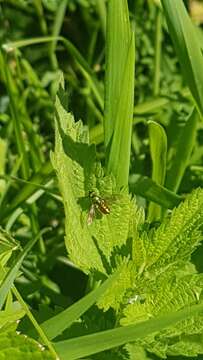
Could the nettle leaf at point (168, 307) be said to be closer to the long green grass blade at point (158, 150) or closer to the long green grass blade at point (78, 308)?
the long green grass blade at point (78, 308)

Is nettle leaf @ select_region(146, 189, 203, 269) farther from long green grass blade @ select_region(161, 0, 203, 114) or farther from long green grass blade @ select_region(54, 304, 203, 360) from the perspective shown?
long green grass blade @ select_region(161, 0, 203, 114)

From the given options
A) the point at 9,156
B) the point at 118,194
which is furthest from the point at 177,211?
the point at 9,156

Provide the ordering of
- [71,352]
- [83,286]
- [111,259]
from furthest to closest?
[83,286] → [111,259] → [71,352]

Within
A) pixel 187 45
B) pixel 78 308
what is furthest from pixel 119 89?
pixel 78 308

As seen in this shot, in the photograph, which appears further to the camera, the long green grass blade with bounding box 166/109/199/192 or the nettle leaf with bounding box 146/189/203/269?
the long green grass blade with bounding box 166/109/199/192

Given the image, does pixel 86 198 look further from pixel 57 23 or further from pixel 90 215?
pixel 57 23

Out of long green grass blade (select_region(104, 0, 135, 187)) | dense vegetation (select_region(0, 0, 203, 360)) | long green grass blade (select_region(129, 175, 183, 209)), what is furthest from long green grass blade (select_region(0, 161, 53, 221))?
long green grass blade (select_region(104, 0, 135, 187))

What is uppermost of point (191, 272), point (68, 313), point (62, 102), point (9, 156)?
point (62, 102)

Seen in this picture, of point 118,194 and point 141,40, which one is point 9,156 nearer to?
point 141,40
